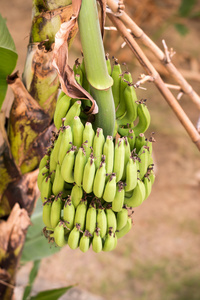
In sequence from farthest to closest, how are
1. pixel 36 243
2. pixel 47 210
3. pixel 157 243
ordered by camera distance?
1. pixel 157 243
2. pixel 36 243
3. pixel 47 210

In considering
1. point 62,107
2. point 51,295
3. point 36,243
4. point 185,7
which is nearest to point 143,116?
Answer: point 62,107

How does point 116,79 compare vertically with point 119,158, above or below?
above

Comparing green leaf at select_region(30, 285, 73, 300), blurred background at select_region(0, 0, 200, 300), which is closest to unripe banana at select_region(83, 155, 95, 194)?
green leaf at select_region(30, 285, 73, 300)

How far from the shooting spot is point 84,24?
0.48 meters

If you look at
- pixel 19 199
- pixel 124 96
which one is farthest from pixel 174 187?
pixel 124 96

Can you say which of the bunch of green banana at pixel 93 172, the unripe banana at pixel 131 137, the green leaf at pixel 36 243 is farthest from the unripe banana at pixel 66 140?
the green leaf at pixel 36 243

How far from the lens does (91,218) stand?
22.1 inches

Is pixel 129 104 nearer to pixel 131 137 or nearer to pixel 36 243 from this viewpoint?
pixel 131 137

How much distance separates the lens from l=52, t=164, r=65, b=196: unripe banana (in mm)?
559

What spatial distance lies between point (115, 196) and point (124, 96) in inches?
6.3

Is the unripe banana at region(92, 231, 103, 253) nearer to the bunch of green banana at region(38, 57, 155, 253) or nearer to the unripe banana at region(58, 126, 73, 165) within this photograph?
the bunch of green banana at region(38, 57, 155, 253)

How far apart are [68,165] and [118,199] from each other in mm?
92

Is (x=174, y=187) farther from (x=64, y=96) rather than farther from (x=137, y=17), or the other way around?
(x=64, y=96)

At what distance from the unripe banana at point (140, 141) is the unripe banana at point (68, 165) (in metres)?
0.12
